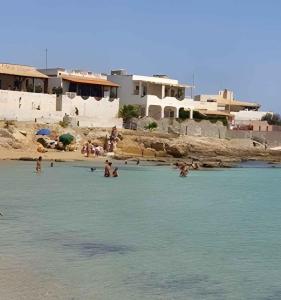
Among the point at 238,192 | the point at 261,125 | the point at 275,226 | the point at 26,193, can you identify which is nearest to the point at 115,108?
the point at 261,125

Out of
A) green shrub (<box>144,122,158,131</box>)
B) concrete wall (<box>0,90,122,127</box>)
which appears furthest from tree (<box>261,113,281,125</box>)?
concrete wall (<box>0,90,122,127</box>)

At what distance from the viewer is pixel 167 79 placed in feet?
225

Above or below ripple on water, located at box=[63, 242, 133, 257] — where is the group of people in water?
above

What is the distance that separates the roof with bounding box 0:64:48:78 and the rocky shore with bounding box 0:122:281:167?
7.07m

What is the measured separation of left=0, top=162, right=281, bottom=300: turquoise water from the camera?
12.5 m

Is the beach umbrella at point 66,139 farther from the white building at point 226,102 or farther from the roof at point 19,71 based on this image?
the white building at point 226,102

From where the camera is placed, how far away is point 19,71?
56.9 m

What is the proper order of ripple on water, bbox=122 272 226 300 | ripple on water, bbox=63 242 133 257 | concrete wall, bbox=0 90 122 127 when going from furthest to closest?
concrete wall, bbox=0 90 122 127 → ripple on water, bbox=63 242 133 257 → ripple on water, bbox=122 272 226 300

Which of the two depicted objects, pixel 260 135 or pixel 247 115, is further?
pixel 247 115

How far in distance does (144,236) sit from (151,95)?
48191 mm

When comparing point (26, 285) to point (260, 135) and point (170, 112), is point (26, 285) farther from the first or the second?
point (260, 135)

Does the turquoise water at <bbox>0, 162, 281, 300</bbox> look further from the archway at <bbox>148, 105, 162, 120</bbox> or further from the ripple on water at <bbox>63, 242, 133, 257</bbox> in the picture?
the archway at <bbox>148, 105, 162, 120</bbox>

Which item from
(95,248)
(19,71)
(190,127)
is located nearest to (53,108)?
(19,71)

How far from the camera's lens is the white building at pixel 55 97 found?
5262 centimetres
